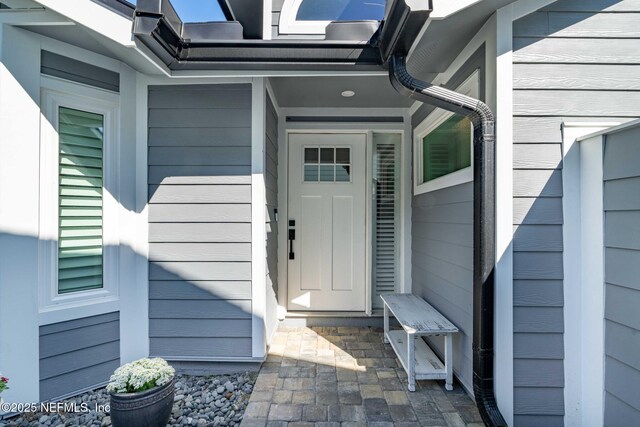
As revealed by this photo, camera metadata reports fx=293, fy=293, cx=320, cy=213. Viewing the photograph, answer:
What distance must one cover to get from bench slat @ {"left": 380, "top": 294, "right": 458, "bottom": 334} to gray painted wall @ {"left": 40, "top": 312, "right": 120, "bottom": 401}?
213 centimetres

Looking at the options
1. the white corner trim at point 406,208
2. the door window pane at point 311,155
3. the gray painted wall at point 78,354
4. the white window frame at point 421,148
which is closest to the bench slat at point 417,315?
the white corner trim at point 406,208

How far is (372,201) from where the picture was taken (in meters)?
3.25

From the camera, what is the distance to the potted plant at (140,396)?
1.52m

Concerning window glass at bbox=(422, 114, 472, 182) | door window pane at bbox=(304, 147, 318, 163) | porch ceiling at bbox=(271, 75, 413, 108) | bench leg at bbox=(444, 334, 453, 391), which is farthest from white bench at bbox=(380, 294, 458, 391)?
porch ceiling at bbox=(271, 75, 413, 108)

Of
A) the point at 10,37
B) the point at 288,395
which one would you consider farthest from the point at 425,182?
the point at 10,37

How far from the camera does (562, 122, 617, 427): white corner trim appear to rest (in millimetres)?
1549

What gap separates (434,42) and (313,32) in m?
1.05

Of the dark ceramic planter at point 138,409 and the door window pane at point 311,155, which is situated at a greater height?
the door window pane at point 311,155

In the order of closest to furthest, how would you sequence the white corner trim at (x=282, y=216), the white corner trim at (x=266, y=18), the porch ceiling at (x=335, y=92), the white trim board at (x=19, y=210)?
the white trim board at (x=19, y=210), the white corner trim at (x=266, y=18), the porch ceiling at (x=335, y=92), the white corner trim at (x=282, y=216)

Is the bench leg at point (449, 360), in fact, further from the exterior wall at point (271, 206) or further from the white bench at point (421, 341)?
the exterior wall at point (271, 206)

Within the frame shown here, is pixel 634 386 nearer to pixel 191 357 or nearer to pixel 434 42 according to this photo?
pixel 434 42

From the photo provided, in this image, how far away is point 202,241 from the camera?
Answer: 88.7 inches

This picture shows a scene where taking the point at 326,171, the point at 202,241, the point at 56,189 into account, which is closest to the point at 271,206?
the point at 202,241

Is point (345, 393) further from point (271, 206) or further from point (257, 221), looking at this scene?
point (271, 206)
